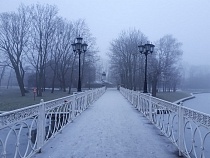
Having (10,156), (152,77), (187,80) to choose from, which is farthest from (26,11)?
(187,80)

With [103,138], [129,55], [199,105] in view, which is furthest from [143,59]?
[103,138]

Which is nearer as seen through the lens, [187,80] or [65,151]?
[65,151]

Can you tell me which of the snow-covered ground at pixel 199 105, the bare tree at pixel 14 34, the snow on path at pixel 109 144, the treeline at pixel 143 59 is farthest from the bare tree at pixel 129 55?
the snow on path at pixel 109 144

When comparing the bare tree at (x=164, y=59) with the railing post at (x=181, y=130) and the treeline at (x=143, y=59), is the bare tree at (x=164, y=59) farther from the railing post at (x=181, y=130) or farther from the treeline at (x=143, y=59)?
the railing post at (x=181, y=130)

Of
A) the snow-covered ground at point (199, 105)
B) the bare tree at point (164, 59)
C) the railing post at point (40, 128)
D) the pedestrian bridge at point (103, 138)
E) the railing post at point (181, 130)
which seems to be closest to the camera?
the pedestrian bridge at point (103, 138)

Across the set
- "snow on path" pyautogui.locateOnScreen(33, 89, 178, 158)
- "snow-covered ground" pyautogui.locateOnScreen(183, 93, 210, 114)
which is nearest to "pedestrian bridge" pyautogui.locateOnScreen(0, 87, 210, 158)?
"snow on path" pyautogui.locateOnScreen(33, 89, 178, 158)

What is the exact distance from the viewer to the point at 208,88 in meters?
84.1

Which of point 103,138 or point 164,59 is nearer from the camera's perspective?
point 103,138

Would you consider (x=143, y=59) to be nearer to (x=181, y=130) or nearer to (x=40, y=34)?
(x=40, y=34)

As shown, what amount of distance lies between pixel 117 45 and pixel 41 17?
588 inches

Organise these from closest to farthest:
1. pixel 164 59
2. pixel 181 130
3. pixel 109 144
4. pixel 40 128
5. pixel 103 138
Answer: pixel 181 130 → pixel 40 128 → pixel 109 144 → pixel 103 138 → pixel 164 59

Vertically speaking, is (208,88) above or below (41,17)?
below

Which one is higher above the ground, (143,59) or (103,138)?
(143,59)

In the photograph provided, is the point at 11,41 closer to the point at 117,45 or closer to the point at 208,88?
the point at 117,45
